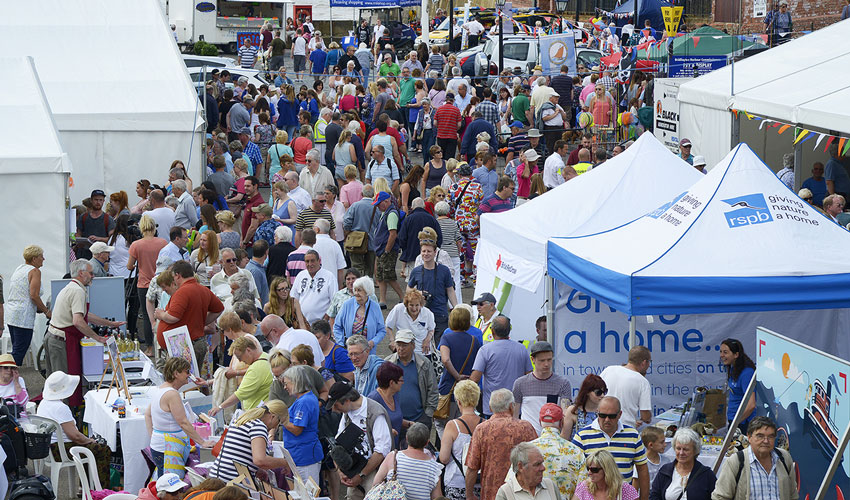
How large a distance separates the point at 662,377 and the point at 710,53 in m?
16.1

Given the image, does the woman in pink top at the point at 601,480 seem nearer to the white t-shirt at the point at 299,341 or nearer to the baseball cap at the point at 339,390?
the baseball cap at the point at 339,390

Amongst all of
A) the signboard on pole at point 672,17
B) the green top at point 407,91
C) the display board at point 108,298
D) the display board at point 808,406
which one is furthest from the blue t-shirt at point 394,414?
the signboard on pole at point 672,17

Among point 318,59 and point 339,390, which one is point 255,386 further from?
point 318,59

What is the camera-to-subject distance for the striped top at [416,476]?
689cm

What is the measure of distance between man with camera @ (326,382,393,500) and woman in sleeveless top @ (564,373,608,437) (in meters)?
1.26

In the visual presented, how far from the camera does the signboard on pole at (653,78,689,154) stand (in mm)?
19891

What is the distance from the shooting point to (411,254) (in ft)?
40.6

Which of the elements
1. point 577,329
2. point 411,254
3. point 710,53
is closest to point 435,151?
point 411,254

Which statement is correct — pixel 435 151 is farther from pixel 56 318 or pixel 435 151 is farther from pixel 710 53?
pixel 710 53

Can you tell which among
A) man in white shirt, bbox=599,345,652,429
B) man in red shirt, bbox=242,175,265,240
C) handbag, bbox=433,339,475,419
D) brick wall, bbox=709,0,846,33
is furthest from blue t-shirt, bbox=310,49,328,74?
man in white shirt, bbox=599,345,652,429

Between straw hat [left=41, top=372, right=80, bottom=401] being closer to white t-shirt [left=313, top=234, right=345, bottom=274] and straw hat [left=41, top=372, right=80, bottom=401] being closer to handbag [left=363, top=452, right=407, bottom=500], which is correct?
handbag [left=363, top=452, right=407, bottom=500]

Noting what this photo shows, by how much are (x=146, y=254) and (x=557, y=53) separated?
55.3 feet

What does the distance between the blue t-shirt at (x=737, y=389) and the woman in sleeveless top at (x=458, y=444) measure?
202cm

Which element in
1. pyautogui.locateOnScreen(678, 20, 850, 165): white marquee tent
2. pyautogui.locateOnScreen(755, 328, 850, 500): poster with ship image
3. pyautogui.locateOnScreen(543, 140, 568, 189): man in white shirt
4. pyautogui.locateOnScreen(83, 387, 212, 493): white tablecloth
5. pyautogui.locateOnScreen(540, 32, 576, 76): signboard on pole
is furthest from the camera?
pyautogui.locateOnScreen(540, 32, 576, 76): signboard on pole
